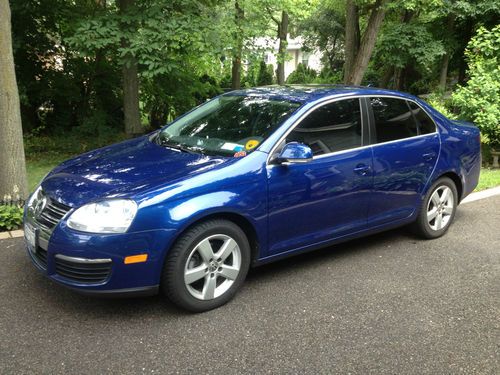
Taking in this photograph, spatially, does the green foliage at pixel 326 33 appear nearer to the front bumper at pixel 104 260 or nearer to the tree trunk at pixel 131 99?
the tree trunk at pixel 131 99

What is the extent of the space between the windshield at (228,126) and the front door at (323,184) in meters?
0.23

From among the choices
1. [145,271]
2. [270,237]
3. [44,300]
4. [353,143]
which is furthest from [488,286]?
[44,300]

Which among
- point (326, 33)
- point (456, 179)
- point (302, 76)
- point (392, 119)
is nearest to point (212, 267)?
point (392, 119)

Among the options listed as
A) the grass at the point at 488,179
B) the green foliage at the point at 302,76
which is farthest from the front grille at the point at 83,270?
the green foliage at the point at 302,76

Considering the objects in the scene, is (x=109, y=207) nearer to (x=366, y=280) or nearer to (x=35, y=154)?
(x=366, y=280)

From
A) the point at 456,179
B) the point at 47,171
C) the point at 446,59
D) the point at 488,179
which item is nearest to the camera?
the point at 456,179

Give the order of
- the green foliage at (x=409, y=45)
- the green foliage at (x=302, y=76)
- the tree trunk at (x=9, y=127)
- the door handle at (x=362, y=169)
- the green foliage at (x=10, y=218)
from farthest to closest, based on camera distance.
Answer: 1. the green foliage at (x=302, y=76)
2. the green foliage at (x=409, y=45)
3. the tree trunk at (x=9, y=127)
4. the green foliage at (x=10, y=218)
5. the door handle at (x=362, y=169)

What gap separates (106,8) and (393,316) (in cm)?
801

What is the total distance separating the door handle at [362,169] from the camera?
4.17 metres

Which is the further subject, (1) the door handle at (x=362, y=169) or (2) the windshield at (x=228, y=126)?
(1) the door handle at (x=362, y=169)

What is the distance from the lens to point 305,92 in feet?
14.5

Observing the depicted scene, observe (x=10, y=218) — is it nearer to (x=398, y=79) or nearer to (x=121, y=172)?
(x=121, y=172)

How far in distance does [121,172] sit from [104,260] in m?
0.75

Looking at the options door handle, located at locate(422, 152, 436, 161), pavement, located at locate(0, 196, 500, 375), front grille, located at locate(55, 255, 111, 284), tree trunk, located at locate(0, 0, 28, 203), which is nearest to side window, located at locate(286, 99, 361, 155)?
door handle, located at locate(422, 152, 436, 161)
